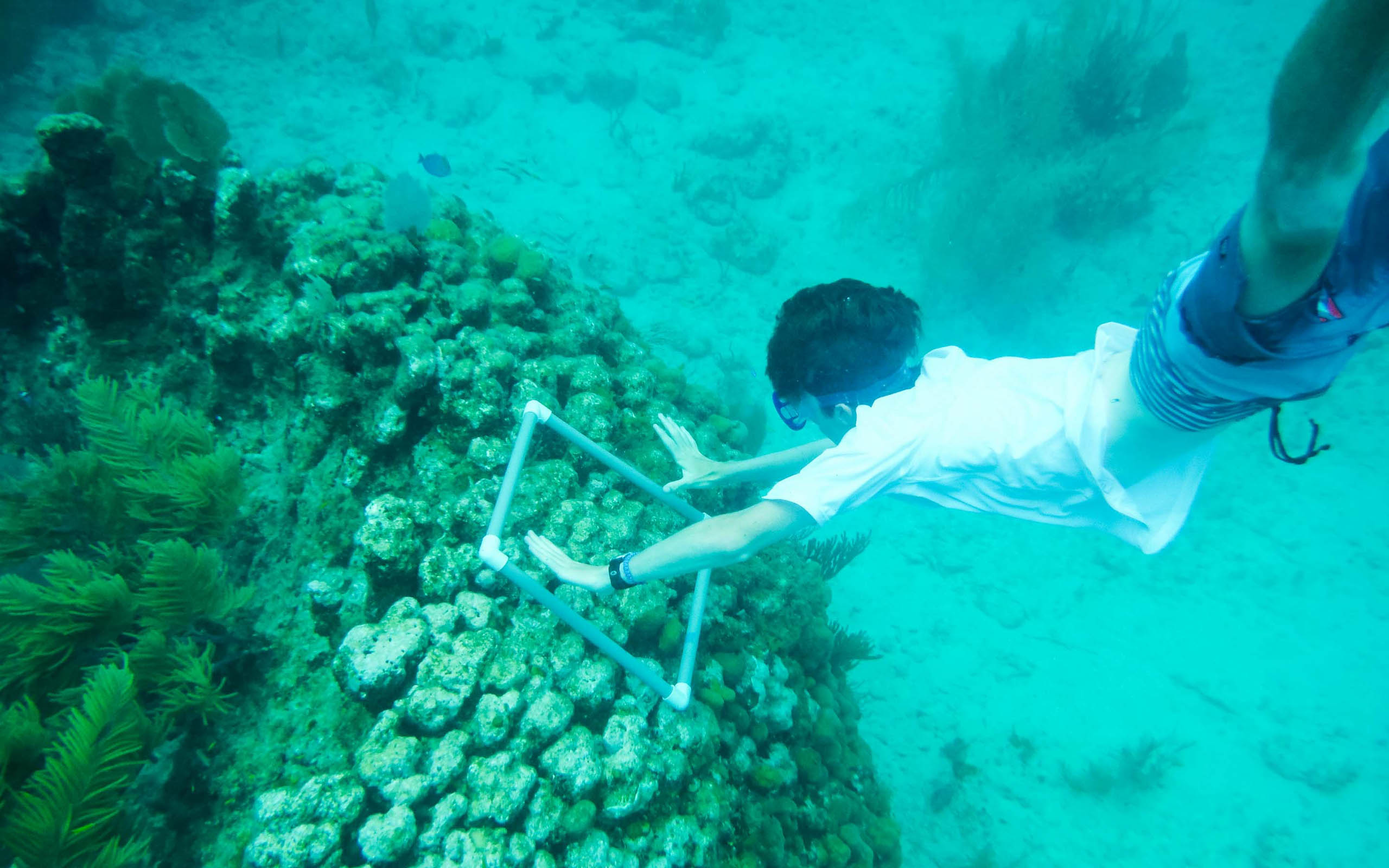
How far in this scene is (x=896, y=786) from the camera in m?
6.07

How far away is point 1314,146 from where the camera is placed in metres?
1.21

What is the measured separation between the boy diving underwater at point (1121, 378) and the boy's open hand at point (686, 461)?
1cm

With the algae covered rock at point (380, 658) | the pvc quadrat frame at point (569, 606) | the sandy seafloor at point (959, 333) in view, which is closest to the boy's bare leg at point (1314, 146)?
the pvc quadrat frame at point (569, 606)

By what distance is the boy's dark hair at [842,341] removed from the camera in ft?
9.07

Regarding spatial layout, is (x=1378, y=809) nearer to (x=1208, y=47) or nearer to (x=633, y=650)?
(x=633, y=650)

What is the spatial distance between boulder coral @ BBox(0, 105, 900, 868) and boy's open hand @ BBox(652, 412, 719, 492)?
0.58 feet

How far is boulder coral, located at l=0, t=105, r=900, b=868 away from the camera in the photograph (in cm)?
236

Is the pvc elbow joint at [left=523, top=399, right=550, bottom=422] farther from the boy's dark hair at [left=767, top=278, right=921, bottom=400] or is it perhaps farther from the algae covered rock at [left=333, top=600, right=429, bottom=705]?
the boy's dark hair at [left=767, top=278, right=921, bottom=400]

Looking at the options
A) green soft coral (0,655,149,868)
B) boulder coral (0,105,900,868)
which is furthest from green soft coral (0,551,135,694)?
boulder coral (0,105,900,868)

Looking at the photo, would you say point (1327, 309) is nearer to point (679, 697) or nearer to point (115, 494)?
point (679, 697)

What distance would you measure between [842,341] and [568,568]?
1675 millimetres

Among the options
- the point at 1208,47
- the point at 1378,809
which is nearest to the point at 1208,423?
the point at 1378,809

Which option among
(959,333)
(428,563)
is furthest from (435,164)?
(959,333)

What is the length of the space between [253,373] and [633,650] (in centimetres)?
297
